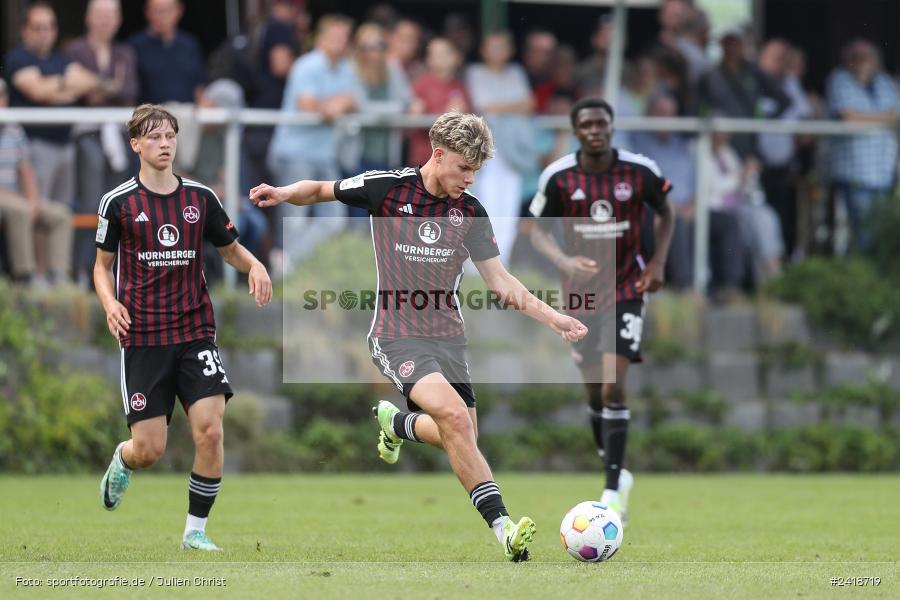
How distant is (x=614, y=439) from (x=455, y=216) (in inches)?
114

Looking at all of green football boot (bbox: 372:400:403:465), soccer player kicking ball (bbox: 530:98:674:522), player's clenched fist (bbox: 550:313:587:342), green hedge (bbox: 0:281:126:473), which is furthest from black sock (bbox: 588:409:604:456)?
green hedge (bbox: 0:281:126:473)

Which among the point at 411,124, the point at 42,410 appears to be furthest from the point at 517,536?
the point at 411,124

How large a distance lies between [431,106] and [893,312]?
5.61 metres

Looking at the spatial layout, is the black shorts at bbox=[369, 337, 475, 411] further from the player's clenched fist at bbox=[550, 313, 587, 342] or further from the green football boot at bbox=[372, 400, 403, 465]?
the player's clenched fist at bbox=[550, 313, 587, 342]

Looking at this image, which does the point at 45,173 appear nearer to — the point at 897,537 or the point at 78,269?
the point at 78,269

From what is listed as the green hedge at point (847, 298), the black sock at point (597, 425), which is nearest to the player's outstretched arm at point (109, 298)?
the black sock at point (597, 425)

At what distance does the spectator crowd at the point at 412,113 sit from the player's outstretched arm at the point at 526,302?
7063 millimetres

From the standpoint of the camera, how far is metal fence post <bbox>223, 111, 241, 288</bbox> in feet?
50.2

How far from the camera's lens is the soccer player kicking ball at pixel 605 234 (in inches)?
421

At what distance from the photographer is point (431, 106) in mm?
15922

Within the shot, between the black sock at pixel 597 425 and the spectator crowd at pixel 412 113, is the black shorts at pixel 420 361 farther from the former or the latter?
the spectator crowd at pixel 412 113

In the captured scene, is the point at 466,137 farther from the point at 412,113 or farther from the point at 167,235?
the point at 412,113

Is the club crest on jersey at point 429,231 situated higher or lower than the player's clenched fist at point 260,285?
higher

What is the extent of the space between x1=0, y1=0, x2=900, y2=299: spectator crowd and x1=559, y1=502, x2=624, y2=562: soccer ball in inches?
310
